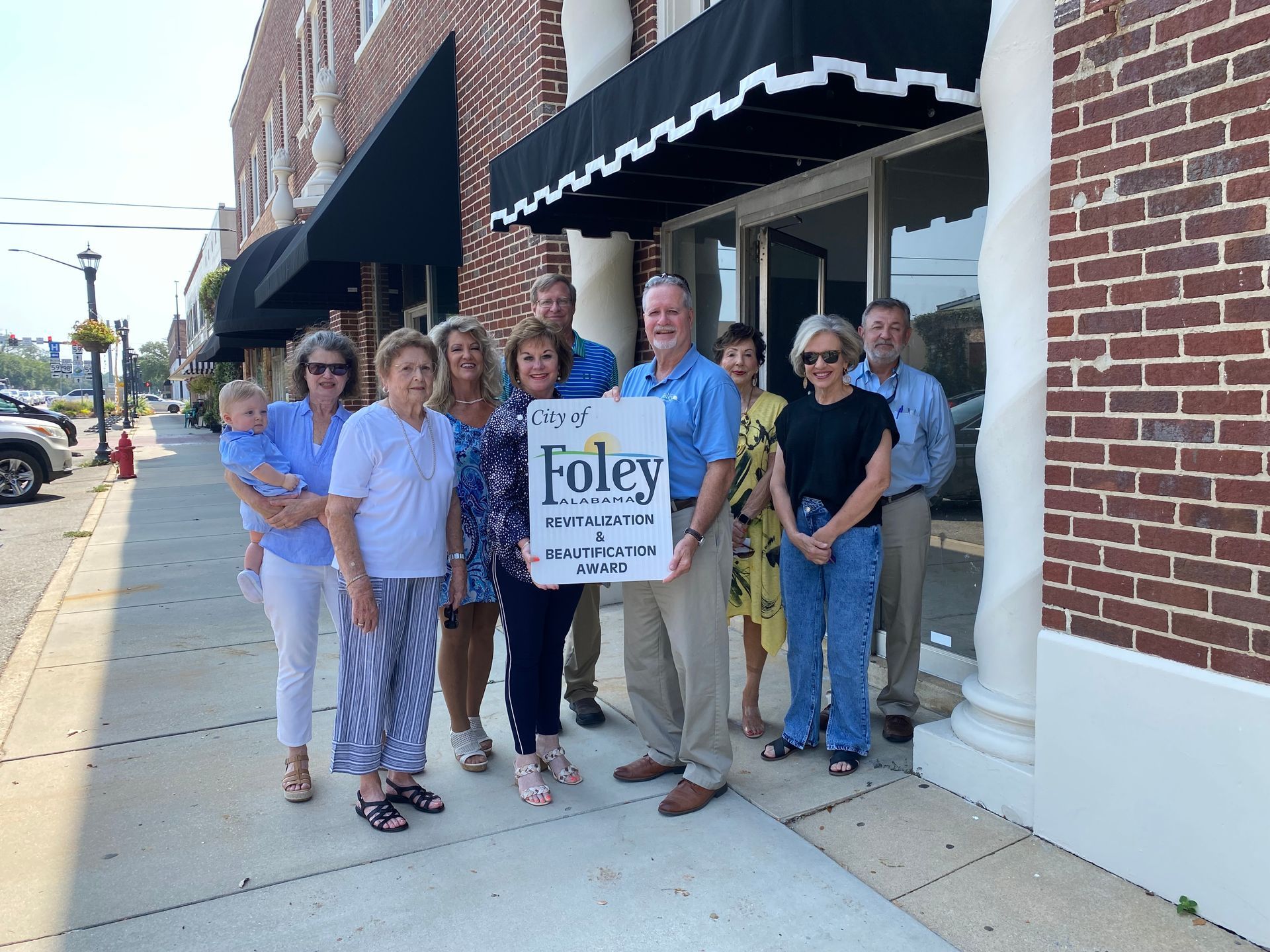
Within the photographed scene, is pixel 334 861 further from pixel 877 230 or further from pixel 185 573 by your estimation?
pixel 185 573

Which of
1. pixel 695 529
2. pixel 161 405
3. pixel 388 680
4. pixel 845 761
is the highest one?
pixel 161 405

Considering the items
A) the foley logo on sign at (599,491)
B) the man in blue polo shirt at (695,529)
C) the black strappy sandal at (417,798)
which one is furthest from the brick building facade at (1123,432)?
the black strappy sandal at (417,798)

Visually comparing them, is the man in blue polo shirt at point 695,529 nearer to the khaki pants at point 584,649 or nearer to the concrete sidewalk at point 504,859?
the concrete sidewalk at point 504,859

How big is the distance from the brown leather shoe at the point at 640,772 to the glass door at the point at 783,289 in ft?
9.96

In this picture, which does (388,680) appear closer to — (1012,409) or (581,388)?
(581,388)

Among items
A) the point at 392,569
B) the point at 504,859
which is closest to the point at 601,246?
the point at 392,569

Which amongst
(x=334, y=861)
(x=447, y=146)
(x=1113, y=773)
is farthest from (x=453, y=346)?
(x=447, y=146)

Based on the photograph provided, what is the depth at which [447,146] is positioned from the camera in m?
8.38

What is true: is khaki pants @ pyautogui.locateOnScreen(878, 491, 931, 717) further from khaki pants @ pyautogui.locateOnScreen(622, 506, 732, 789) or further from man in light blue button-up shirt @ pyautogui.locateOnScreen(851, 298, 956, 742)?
khaki pants @ pyautogui.locateOnScreen(622, 506, 732, 789)

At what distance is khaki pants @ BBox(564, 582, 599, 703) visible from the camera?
4.42m

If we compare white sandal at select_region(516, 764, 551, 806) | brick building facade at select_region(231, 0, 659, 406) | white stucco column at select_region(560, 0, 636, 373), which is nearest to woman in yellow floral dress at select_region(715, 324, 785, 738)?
white sandal at select_region(516, 764, 551, 806)

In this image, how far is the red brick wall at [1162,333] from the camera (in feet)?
8.39

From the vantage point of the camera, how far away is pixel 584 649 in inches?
176

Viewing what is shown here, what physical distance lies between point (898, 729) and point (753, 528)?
1100mm
